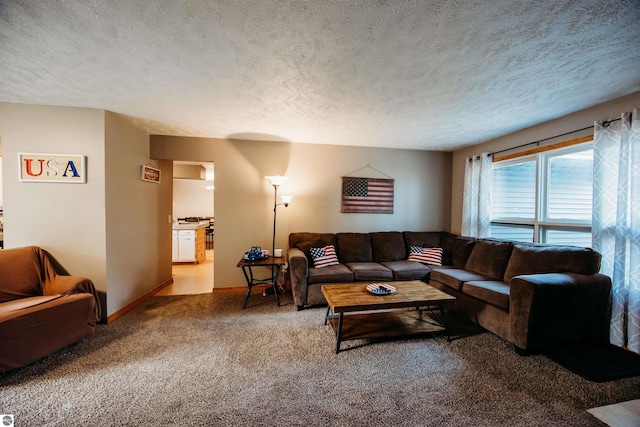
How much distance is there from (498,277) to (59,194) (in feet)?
16.7

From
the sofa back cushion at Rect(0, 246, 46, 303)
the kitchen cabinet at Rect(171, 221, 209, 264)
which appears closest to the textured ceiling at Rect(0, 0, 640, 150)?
the sofa back cushion at Rect(0, 246, 46, 303)

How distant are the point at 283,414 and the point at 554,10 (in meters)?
2.79

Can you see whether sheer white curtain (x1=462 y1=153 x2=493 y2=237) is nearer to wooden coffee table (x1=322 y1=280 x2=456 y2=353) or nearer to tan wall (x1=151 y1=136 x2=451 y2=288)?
tan wall (x1=151 y1=136 x2=451 y2=288)

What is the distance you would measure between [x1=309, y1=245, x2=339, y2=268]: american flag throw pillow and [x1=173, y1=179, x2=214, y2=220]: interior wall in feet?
16.9

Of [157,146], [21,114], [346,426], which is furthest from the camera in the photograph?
[157,146]

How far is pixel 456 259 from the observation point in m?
3.59

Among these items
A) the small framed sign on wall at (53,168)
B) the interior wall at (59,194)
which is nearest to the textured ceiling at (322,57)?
the interior wall at (59,194)

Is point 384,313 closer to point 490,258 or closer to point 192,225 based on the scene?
point 490,258

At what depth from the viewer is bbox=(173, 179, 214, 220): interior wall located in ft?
23.6

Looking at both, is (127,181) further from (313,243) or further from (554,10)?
(554,10)

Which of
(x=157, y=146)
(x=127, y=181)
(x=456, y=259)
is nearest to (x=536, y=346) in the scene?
(x=456, y=259)

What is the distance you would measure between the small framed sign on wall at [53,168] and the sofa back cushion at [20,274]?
29.3 inches

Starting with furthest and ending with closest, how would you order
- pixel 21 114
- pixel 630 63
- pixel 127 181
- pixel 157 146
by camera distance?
1. pixel 157 146
2. pixel 127 181
3. pixel 21 114
4. pixel 630 63

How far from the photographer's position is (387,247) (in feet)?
12.6
